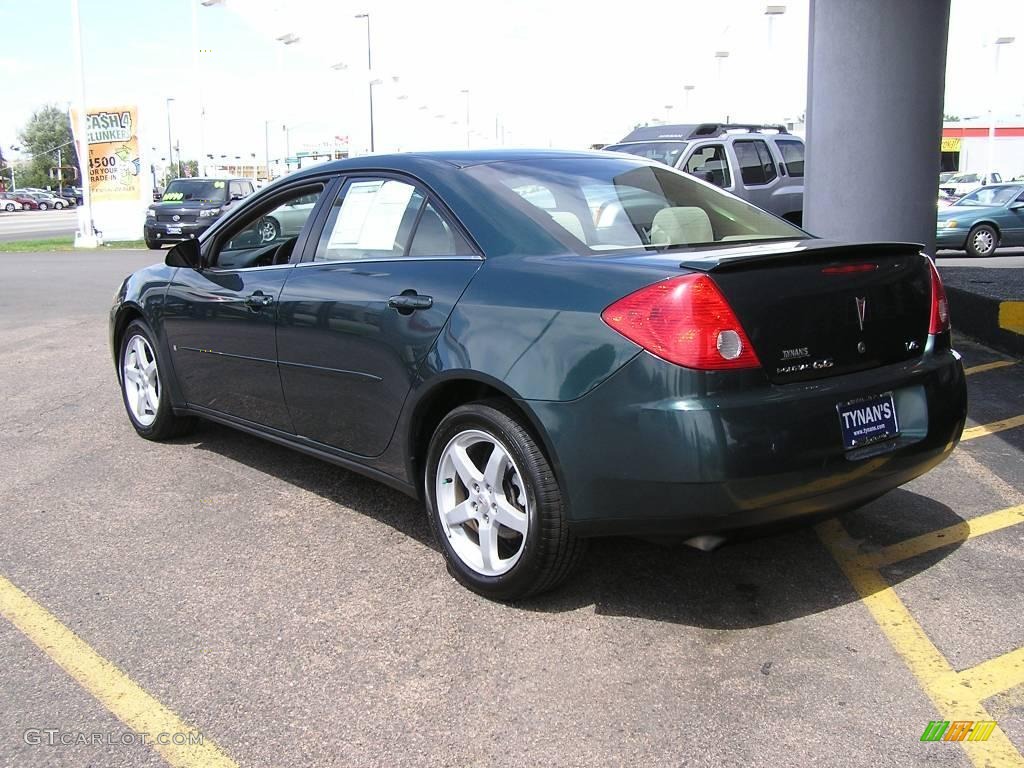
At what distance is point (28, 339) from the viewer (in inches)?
392

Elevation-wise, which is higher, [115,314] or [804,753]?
[115,314]

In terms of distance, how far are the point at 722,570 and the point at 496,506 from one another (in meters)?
0.99

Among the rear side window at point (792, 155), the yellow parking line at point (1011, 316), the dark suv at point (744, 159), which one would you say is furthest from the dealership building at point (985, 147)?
the yellow parking line at point (1011, 316)

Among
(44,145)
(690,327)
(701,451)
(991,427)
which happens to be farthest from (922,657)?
(44,145)

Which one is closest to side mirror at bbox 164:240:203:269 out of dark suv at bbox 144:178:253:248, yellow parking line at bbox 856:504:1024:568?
yellow parking line at bbox 856:504:1024:568

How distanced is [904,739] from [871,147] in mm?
6749

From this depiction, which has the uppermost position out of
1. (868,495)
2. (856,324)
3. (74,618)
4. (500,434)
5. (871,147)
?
(871,147)

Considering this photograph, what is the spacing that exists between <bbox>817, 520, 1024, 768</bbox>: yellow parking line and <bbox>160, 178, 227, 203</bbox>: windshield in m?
24.0

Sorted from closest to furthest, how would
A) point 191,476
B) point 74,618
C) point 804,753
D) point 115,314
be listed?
1. point 804,753
2. point 74,618
3. point 191,476
4. point 115,314

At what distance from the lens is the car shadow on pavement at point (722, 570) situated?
11.5 feet

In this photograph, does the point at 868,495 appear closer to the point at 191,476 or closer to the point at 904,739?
the point at 904,739

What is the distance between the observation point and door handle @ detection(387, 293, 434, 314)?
3732 millimetres

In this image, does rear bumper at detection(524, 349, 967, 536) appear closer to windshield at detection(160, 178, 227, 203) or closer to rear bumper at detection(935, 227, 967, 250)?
rear bumper at detection(935, 227, 967, 250)

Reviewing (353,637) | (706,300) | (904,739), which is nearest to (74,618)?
(353,637)
